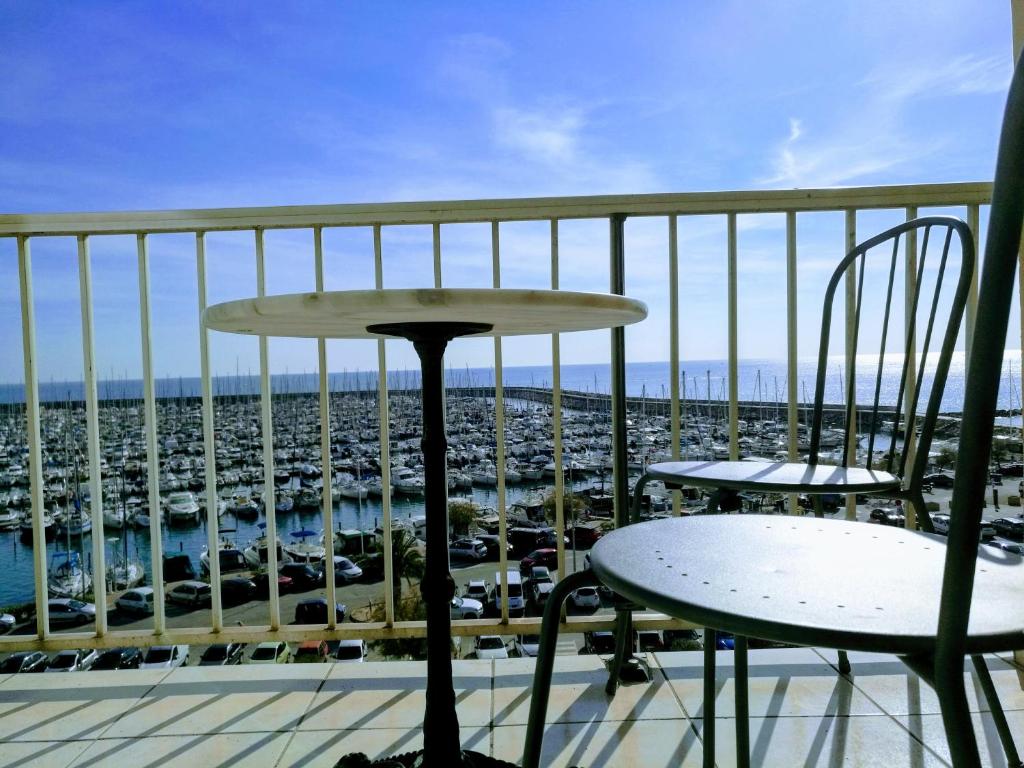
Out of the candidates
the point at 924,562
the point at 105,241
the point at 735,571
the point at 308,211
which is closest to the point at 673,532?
the point at 735,571

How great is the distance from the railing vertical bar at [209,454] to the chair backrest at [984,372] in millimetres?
1882

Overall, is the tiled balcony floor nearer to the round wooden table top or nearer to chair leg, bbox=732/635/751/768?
chair leg, bbox=732/635/751/768

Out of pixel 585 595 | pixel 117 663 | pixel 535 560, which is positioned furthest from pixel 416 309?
pixel 585 595

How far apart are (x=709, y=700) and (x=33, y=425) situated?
205cm

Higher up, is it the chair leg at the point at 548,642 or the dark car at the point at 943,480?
the dark car at the point at 943,480

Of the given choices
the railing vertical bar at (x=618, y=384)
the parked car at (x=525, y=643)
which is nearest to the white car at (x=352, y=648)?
the parked car at (x=525, y=643)

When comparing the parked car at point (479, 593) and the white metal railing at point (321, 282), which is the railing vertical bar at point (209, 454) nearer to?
the white metal railing at point (321, 282)

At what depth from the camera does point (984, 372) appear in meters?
0.47

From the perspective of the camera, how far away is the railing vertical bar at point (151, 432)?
75.5 inches

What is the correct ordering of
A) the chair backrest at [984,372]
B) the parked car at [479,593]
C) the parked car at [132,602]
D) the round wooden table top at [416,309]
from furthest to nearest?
the parked car at [479,593]
the parked car at [132,602]
the round wooden table top at [416,309]
the chair backrest at [984,372]

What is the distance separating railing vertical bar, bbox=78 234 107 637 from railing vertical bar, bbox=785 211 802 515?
6.98 feet

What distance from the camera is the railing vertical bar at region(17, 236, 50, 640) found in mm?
1926

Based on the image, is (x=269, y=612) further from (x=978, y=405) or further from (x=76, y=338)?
(x=978, y=405)

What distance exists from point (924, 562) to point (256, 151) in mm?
22561
